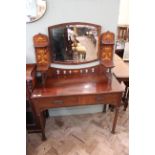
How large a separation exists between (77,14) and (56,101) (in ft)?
3.10

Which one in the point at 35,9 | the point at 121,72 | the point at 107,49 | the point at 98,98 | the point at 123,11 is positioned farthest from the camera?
the point at 123,11

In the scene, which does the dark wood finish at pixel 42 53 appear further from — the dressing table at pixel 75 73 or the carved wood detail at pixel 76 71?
the carved wood detail at pixel 76 71

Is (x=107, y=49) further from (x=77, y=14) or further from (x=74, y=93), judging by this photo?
(x=74, y=93)

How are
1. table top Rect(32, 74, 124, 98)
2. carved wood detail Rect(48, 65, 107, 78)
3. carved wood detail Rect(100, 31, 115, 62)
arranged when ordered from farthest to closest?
1. carved wood detail Rect(48, 65, 107, 78)
2. carved wood detail Rect(100, 31, 115, 62)
3. table top Rect(32, 74, 124, 98)

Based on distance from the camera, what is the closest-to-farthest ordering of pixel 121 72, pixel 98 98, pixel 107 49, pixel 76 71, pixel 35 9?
pixel 35 9
pixel 98 98
pixel 107 49
pixel 76 71
pixel 121 72

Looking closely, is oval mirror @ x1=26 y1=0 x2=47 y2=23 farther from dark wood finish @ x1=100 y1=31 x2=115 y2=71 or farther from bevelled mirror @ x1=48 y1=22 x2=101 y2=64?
dark wood finish @ x1=100 y1=31 x2=115 y2=71

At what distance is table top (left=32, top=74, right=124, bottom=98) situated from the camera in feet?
5.41

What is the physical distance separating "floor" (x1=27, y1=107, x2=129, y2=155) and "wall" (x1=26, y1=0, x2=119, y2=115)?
117cm

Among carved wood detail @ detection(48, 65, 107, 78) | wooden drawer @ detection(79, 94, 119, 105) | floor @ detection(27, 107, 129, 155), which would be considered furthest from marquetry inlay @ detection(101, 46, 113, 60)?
floor @ detection(27, 107, 129, 155)

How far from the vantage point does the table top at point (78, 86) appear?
5.41 feet

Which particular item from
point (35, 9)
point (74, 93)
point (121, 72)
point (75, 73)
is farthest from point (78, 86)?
point (35, 9)

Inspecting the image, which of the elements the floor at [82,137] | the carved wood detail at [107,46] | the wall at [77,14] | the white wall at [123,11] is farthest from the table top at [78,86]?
the white wall at [123,11]

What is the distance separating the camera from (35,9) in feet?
5.16
